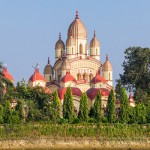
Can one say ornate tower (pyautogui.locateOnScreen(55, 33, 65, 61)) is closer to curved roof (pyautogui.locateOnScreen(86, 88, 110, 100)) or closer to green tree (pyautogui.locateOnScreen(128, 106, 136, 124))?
curved roof (pyautogui.locateOnScreen(86, 88, 110, 100))

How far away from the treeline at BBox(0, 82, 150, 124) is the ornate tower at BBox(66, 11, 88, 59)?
19.7 metres

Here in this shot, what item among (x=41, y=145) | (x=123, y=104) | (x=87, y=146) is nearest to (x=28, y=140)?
(x=41, y=145)

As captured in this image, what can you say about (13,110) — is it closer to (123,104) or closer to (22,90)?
(22,90)

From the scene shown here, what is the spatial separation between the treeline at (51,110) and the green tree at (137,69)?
9913mm

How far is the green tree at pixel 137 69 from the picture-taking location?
6081 cm

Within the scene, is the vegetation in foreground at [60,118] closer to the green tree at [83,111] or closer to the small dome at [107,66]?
the green tree at [83,111]

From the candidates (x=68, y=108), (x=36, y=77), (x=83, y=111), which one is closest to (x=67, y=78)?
(x=36, y=77)

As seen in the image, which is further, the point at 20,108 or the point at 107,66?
the point at 107,66

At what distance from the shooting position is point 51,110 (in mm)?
48094

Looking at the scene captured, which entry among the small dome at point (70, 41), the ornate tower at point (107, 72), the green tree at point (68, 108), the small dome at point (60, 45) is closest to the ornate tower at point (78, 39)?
the small dome at point (70, 41)

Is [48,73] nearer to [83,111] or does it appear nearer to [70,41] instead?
[70,41]

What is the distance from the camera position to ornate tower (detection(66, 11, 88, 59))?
70688 millimetres

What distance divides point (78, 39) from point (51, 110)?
77.2ft

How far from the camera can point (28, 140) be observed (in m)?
42.1
